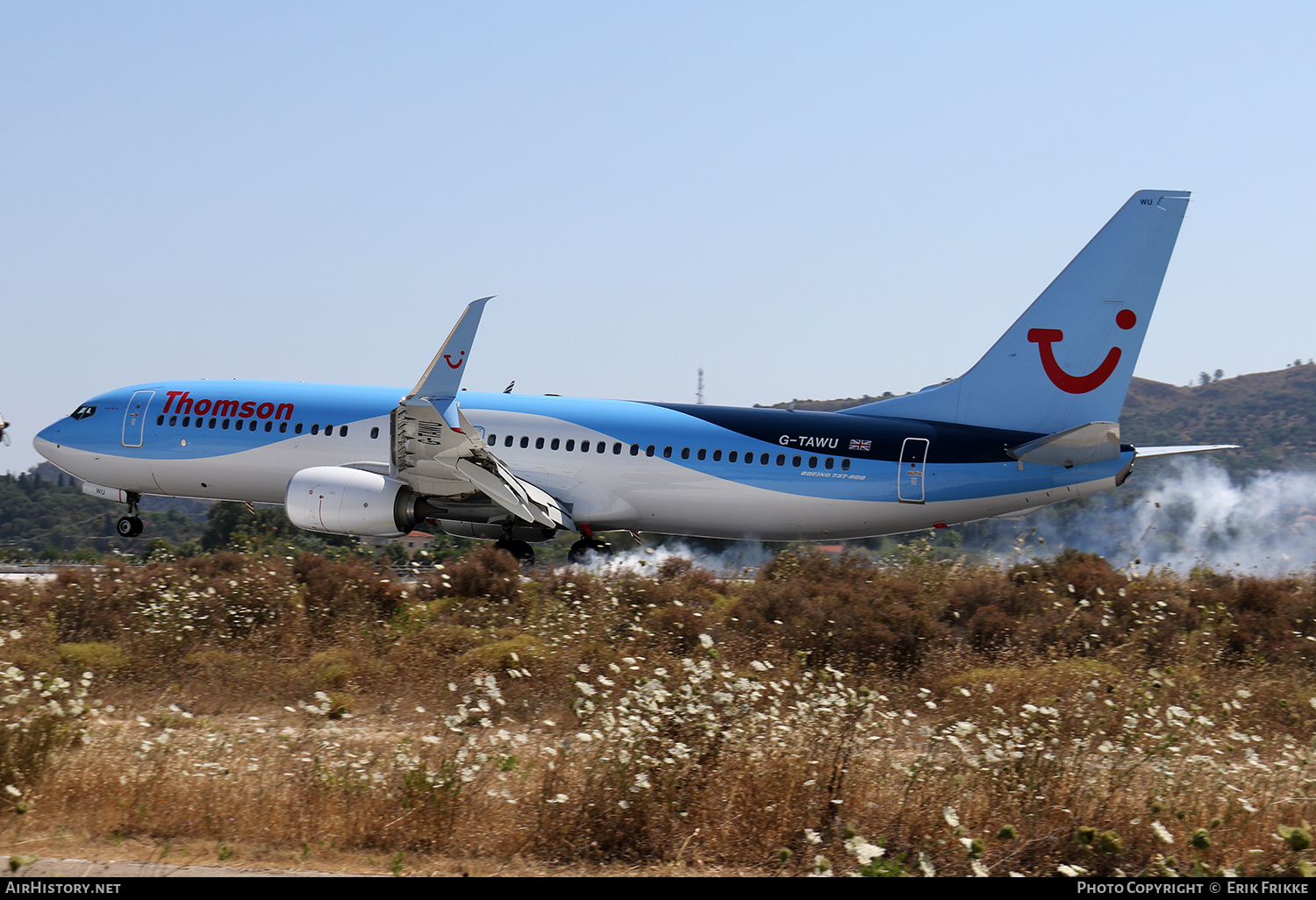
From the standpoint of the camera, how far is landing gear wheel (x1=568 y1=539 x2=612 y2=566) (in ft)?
85.5

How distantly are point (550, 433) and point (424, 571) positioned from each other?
16.0ft

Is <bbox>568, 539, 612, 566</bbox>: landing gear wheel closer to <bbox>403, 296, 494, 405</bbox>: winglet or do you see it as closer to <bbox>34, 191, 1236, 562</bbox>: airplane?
<bbox>34, 191, 1236, 562</bbox>: airplane

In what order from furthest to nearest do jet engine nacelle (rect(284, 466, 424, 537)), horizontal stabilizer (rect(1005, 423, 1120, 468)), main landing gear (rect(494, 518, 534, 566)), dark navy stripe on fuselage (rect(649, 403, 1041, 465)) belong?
main landing gear (rect(494, 518, 534, 566)) → jet engine nacelle (rect(284, 466, 424, 537)) → dark navy stripe on fuselage (rect(649, 403, 1041, 465)) → horizontal stabilizer (rect(1005, 423, 1120, 468))

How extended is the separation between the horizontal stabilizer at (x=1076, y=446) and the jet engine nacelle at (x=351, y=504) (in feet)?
42.2

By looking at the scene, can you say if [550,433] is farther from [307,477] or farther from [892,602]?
[892,602]

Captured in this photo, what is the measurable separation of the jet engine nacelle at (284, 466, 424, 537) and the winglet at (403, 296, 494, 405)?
11.2 feet

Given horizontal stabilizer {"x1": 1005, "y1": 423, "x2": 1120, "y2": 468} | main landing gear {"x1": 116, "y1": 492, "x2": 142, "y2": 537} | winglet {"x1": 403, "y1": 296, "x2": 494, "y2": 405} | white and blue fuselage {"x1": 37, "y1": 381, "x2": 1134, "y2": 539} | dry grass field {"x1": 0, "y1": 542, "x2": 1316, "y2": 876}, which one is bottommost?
main landing gear {"x1": 116, "y1": 492, "x2": 142, "y2": 537}

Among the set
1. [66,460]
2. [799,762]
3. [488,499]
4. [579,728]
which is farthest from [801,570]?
[66,460]

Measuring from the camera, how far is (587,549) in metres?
26.2

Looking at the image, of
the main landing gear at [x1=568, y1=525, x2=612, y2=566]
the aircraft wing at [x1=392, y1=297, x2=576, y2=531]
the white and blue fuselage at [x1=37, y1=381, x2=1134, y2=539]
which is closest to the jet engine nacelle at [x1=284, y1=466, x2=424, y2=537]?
the aircraft wing at [x1=392, y1=297, x2=576, y2=531]

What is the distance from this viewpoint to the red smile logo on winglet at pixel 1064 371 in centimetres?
2205

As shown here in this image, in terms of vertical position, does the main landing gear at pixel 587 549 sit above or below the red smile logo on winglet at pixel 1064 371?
below

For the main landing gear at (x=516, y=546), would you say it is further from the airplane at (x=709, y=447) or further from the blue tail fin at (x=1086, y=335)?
the blue tail fin at (x=1086, y=335)

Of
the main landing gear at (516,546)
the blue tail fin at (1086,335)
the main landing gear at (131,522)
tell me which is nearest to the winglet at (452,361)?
the main landing gear at (516,546)
